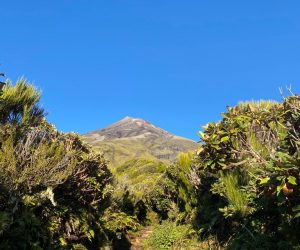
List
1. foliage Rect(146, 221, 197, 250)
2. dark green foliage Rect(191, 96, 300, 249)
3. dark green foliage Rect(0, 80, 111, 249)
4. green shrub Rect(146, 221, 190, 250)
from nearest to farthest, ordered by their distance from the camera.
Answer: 1. dark green foliage Rect(191, 96, 300, 249)
2. dark green foliage Rect(0, 80, 111, 249)
3. foliage Rect(146, 221, 197, 250)
4. green shrub Rect(146, 221, 190, 250)

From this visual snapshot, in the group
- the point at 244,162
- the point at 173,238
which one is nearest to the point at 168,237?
the point at 173,238

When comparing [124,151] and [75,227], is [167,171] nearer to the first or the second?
[75,227]

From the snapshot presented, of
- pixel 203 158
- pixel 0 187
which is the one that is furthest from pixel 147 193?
pixel 0 187

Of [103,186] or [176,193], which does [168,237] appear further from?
[176,193]

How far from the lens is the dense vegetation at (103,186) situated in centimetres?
684

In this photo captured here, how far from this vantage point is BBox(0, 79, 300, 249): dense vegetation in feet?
22.4

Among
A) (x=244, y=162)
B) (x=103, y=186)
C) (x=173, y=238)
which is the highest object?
(x=103, y=186)

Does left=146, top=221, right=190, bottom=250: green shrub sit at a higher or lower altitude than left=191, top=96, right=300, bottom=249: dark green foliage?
lower

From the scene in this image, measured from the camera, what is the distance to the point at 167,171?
52.9 feet

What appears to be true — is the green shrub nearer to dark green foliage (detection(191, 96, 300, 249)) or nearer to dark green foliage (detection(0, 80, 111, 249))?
dark green foliage (detection(0, 80, 111, 249))

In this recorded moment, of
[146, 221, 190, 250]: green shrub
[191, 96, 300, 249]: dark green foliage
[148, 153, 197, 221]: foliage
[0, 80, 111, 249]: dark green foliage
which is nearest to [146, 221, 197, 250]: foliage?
[146, 221, 190, 250]: green shrub

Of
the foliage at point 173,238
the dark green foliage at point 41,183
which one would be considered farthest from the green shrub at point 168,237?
the dark green foliage at point 41,183

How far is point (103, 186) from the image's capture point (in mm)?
11406

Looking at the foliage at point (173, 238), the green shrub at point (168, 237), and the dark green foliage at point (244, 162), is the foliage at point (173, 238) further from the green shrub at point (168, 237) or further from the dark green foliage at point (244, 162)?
the dark green foliage at point (244, 162)
